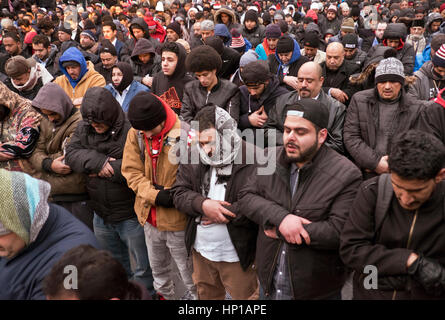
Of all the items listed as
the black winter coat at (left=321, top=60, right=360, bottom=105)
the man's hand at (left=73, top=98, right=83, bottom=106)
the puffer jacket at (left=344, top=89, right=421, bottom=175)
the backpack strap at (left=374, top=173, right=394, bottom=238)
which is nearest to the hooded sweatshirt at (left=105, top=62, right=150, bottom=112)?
the man's hand at (left=73, top=98, right=83, bottom=106)

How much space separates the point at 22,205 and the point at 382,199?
76.2 inches

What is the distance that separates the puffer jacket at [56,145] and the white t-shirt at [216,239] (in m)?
1.43

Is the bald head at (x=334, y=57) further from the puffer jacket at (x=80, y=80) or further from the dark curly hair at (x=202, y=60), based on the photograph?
the puffer jacket at (x=80, y=80)

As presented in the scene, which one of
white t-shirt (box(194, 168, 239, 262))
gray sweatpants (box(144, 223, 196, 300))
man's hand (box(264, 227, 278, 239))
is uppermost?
man's hand (box(264, 227, 278, 239))

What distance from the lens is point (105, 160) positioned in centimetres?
349

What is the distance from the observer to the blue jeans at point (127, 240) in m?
3.66

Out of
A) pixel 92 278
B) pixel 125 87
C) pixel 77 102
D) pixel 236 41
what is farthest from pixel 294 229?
pixel 236 41

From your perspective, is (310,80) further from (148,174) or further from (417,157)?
(417,157)

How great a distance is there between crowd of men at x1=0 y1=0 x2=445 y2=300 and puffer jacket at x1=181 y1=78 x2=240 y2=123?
0.05ft

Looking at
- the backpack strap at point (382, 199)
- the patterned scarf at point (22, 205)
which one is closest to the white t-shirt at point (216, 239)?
the backpack strap at point (382, 199)

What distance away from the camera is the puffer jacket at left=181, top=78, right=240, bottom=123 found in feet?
13.6

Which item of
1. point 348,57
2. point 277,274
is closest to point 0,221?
point 277,274

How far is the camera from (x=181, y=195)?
3041mm

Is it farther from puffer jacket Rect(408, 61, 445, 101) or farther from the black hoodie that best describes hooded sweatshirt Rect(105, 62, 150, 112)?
puffer jacket Rect(408, 61, 445, 101)
